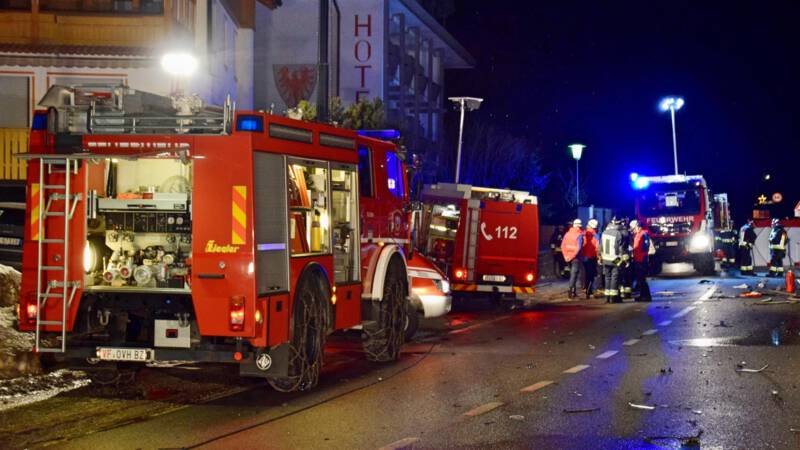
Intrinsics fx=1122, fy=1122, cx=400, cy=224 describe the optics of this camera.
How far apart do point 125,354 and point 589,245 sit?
15862 mm

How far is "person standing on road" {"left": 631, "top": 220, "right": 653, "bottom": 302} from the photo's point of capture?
75.9 ft

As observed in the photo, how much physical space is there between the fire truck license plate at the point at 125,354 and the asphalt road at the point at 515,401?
1.41ft

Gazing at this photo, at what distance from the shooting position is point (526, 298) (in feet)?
79.5

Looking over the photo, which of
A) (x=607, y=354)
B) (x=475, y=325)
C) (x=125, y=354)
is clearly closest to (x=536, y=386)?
(x=607, y=354)

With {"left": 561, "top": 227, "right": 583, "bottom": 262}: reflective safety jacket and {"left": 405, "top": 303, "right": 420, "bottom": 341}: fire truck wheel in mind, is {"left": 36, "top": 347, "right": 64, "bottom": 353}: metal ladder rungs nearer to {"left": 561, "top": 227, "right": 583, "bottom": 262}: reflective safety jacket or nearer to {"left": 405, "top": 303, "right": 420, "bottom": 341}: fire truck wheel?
{"left": 405, "top": 303, "right": 420, "bottom": 341}: fire truck wheel

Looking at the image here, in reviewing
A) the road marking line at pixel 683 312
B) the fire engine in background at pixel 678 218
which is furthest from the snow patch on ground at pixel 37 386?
the fire engine in background at pixel 678 218

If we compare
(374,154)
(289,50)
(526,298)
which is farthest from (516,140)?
(374,154)

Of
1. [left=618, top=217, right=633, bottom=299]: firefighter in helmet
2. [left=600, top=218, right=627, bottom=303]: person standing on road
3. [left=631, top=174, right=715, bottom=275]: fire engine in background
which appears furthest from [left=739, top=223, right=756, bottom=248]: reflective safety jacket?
[left=600, top=218, right=627, bottom=303]: person standing on road

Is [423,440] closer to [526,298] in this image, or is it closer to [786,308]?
[786,308]

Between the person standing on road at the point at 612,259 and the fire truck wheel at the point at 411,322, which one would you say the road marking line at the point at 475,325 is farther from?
the person standing on road at the point at 612,259

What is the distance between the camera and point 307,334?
34.5 ft

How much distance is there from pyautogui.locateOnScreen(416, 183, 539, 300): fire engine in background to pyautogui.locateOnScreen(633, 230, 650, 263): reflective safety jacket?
3659 mm

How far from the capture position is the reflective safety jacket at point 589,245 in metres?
24.2

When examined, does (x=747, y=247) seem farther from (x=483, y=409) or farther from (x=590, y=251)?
(x=483, y=409)
